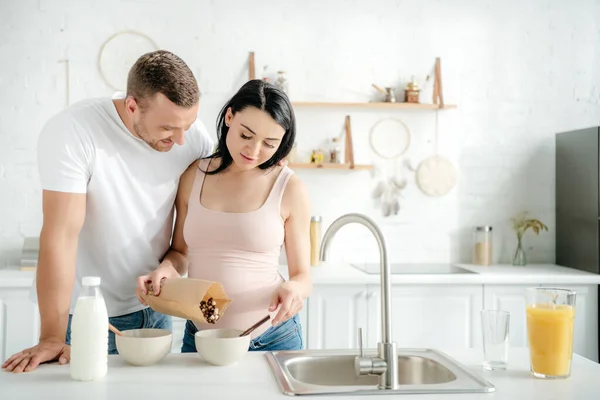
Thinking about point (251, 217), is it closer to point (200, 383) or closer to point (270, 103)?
point (270, 103)

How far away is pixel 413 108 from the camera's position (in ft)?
13.3

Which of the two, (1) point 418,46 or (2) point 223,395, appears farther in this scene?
(1) point 418,46

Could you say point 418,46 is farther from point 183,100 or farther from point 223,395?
point 223,395

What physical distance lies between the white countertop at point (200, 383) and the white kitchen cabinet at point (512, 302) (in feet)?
6.02

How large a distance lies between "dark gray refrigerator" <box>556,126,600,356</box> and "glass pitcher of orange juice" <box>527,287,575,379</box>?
225 centimetres

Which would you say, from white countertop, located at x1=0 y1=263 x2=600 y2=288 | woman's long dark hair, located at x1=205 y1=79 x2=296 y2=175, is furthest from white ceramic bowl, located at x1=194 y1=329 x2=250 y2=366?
white countertop, located at x1=0 y1=263 x2=600 y2=288

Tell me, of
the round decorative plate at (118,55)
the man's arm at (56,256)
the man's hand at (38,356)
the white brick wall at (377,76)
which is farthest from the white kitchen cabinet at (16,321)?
the man's hand at (38,356)

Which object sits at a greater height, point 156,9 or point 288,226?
point 156,9

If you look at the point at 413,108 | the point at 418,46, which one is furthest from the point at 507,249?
the point at 418,46

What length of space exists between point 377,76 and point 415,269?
118 cm

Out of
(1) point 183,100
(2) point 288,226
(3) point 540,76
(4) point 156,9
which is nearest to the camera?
(1) point 183,100

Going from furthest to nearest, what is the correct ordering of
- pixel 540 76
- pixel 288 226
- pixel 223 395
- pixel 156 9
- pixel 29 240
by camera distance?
pixel 540 76 < pixel 156 9 < pixel 29 240 < pixel 288 226 < pixel 223 395

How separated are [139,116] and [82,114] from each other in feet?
0.60

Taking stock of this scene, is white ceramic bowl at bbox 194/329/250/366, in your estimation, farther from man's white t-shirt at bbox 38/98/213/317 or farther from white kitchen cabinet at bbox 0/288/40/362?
white kitchen cabinet at bbox 0/288/40/362
